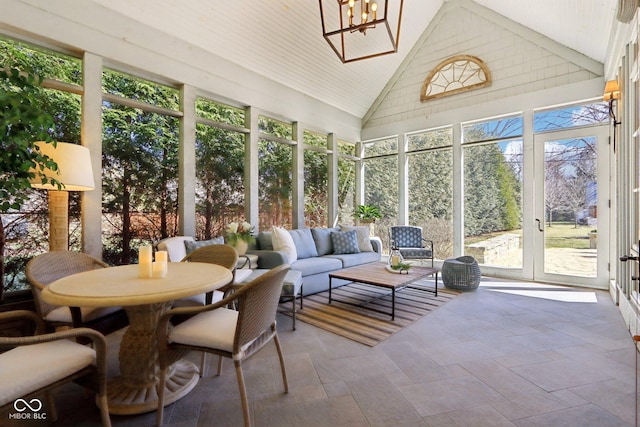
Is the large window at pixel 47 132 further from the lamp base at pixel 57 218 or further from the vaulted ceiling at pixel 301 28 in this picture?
the vaulted ceiling at pixel 301 28

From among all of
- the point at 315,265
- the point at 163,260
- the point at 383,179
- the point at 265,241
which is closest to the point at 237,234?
the point at 265,241

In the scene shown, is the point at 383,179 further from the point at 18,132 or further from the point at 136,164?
the point at 18,132

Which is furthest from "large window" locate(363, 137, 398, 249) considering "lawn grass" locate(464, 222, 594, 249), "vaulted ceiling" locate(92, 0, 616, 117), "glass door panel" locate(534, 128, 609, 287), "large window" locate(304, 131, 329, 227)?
"lawn grass" locate(464, 222, 594, 249)

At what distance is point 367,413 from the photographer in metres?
1.76

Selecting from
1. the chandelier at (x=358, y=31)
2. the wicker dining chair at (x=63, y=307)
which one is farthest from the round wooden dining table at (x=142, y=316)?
the chandelier at (x=358, y=31)

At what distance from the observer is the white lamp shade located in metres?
2.43

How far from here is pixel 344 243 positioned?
16.9 ft

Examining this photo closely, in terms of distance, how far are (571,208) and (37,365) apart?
6.09 m

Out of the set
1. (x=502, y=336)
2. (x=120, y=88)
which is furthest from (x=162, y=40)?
(x=502, y=336)

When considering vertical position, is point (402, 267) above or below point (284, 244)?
below

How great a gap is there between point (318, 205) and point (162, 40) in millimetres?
3719

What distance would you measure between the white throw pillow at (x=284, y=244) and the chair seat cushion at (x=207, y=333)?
7.65ft

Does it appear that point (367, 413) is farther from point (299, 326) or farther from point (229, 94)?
point (229, 94)

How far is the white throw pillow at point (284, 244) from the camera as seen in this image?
4.21 metres
